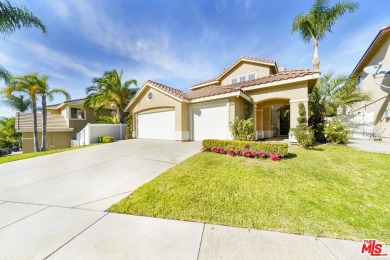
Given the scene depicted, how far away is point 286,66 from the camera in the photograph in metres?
19.5

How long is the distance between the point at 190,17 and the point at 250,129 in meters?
8.62

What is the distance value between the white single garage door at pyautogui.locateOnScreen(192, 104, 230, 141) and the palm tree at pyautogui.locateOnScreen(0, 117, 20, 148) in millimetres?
38344

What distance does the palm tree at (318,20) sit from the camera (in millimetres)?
12773

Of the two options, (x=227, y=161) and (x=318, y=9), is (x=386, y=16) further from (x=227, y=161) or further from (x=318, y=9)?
(x=227, y=161)

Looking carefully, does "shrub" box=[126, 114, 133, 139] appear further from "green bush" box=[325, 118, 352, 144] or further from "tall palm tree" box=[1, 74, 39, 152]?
"green bush" box=[325, 118, 352, 144]

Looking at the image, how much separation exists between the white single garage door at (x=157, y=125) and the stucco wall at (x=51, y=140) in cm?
1315

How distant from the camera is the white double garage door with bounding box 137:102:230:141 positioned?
36.0 feet

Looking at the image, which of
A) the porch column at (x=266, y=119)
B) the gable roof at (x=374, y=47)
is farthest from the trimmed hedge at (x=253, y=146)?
the gable roof at (x=374, y=47)

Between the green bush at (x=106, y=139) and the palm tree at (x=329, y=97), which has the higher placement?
the palm tree at (x=329, y=97)

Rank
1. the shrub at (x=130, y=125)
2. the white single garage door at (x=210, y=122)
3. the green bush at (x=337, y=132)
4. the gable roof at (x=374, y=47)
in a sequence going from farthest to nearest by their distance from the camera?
1. the shrub at (x=130, y=125)
2. the white single garage door at (x=210, y=122)
3. the gable roof at (x=374, y=47)
4. the green bush at (x=337, y=132)

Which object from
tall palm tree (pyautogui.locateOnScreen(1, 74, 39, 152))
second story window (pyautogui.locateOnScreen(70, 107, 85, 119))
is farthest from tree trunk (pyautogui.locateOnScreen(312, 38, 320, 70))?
second story window (pyautogui.locateOnScreen(70, 107, 85, 119))

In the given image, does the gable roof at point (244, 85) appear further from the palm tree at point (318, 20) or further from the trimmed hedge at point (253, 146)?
the palm tree at point (318, 20)

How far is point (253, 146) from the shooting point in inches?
279

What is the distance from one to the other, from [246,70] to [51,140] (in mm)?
25461
